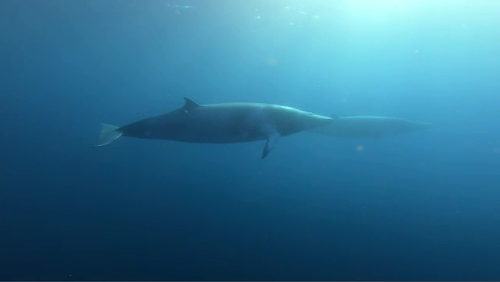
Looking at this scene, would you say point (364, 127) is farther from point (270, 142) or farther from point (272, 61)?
point (272, 61)

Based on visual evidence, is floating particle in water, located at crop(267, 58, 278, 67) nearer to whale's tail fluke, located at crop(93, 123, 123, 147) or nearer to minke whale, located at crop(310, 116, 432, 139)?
minke whale, located at crop(310, 116, 432, 139)

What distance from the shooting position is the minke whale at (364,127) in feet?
51.2

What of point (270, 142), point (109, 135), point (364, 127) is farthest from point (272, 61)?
point (270, 142)

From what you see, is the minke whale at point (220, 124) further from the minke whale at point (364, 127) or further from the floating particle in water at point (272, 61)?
the floating particle in water at point (272, 61)

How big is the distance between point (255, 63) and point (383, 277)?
6281 centimetres

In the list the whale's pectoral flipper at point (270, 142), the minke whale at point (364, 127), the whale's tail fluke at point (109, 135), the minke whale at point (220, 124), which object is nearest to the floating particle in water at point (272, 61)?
the minke whale at point (364, 127)

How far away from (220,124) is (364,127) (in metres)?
9.42

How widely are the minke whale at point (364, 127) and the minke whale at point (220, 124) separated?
697cm

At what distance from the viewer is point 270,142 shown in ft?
26.9

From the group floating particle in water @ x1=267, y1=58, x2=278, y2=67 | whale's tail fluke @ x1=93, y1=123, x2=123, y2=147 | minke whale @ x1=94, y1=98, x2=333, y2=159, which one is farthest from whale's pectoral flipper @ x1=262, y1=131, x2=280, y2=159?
floating particle in water @ x1=267, y1=58, x2=278, y2=67

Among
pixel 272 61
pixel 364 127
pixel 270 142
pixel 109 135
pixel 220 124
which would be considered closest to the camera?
pixel 220 124

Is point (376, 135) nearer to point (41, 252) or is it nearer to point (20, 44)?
point (41, 252)

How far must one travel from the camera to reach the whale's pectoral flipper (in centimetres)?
802

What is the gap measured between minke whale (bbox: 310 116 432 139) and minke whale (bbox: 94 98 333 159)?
22.9 feet
